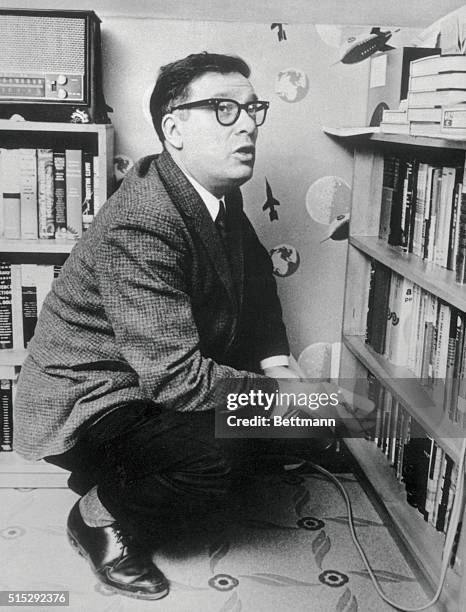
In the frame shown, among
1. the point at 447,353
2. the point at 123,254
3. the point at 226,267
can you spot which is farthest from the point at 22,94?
the point at 447,353

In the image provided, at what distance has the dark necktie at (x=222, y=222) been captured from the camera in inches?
52.4

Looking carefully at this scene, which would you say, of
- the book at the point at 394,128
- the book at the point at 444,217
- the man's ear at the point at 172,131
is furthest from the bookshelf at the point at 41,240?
the book at the point at 444,217

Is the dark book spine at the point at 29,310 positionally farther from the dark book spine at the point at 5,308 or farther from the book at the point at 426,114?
the book at the point at 426,114

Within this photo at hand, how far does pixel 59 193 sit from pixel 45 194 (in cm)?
3

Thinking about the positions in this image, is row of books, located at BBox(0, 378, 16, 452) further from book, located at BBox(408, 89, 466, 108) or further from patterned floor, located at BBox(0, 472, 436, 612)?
book, located at BBox(408, 89, 466, 108)

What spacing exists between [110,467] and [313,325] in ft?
1.69

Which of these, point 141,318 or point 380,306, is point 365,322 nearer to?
point 380,306

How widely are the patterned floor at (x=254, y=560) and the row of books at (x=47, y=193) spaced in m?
0.50

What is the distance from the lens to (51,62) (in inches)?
49.9

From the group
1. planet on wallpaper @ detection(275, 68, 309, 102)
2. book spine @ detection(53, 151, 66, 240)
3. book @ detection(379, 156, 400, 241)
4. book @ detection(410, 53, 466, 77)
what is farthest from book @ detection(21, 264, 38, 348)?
book @ detection(410, 53, 466, 77)

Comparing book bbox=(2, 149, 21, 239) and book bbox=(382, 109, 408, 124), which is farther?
book bbox=(2, 149, 21, 239)

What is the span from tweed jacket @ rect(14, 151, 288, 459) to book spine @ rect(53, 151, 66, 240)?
0.34ft

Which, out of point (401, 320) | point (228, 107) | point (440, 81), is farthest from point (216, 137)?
point (401, 320)

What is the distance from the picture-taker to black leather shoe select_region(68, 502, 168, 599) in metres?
1.19
